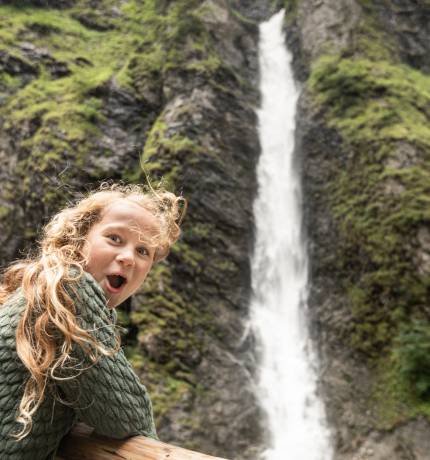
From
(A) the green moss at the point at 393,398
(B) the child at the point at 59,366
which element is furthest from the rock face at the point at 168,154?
(B) the child at the point at 59,366

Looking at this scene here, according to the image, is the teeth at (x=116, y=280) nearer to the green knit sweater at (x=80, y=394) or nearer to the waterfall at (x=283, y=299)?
the green knit sweater at (x=80, y=394)

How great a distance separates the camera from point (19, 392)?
1.21 m

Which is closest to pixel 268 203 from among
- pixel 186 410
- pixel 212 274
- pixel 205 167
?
pixel 205 167

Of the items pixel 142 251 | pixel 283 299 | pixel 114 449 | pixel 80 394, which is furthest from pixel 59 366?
pixel 283 299

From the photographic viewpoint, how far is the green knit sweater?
120 centimetres

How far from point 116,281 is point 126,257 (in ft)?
0.37

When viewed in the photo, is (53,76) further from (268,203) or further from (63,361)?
(63,361)

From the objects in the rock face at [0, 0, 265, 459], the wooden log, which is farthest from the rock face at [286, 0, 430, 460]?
the wooden log

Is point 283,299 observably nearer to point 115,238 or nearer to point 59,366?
point 115,238

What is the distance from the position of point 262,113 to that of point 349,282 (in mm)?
7152

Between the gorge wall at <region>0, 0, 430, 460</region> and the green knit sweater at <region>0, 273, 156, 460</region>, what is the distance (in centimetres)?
522

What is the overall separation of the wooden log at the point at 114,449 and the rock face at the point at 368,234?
7.86 meters

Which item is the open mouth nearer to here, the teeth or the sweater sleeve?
the teeth

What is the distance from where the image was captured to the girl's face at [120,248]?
1.49 meters
